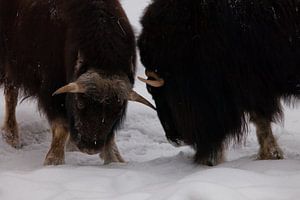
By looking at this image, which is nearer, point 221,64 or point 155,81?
point 221,64

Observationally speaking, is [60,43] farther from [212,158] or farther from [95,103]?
[212,158]

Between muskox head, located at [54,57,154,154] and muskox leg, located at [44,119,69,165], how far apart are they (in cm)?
55

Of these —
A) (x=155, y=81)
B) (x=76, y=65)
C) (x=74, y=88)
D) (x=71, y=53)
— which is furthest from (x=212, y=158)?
(x=71, y=53)

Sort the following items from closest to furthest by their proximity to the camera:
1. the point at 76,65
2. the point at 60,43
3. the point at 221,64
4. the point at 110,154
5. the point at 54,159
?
the point at 221,64 < the point at 76,65 < the point at 60,43 < the point at 54,159 < the point at 110,154

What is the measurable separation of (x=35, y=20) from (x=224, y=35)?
7.39ft

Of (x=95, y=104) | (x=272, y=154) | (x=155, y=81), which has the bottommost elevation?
(x=272, y=154)

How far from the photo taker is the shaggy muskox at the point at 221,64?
491cm

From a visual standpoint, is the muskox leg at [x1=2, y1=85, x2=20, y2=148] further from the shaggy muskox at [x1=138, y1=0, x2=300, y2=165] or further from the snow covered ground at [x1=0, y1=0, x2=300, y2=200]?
the shaggy muskox at [x1=138, y1=0, x2=300, y2=165]

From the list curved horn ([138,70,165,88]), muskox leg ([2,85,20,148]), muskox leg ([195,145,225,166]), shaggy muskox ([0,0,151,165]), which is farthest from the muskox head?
muskox leg ([2,85,20,148])

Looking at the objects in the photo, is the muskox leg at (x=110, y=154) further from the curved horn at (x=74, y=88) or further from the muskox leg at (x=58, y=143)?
the curved horn at (x=74, y=88)

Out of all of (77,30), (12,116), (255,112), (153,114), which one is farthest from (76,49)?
(153,114)

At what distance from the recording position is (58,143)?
19.8 ft

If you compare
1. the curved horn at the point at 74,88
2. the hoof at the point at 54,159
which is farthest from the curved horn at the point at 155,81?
the hoof at the point at 54,159

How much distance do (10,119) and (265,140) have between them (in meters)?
3.60
